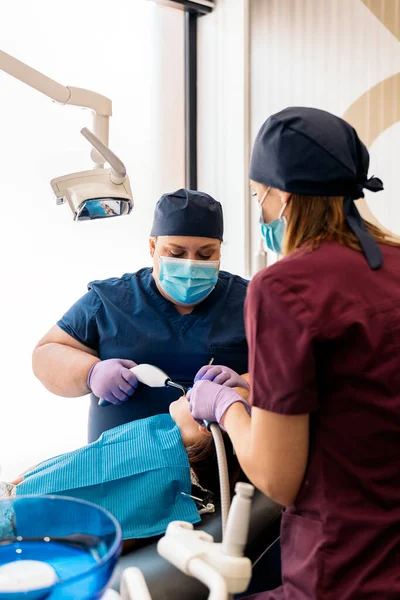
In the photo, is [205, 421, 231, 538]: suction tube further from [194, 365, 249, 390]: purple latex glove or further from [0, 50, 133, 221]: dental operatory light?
[0, 50, 133, 221]: dental operatory light

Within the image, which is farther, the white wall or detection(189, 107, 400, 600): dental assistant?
the white wall

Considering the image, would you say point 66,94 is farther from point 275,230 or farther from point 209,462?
point 209,462

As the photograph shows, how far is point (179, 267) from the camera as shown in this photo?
1.94 metres

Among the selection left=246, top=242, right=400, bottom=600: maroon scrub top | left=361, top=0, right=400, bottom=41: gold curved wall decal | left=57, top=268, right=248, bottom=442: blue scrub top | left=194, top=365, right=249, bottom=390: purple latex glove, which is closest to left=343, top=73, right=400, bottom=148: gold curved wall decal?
left=361, top=0, right=400, bottom=41: gold curved wall decal

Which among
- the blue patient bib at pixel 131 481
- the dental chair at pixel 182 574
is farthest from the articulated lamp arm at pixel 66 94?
the dental chair at pixel 182 574

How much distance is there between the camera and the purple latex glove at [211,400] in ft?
4.08

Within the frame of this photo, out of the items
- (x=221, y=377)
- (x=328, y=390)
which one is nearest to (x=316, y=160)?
(x=328, y=390)

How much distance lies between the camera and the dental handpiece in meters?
1.79

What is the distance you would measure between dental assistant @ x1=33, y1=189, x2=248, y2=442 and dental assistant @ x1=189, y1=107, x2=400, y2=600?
87cm

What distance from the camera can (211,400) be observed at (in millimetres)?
1312

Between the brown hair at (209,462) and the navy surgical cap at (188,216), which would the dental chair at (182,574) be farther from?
the navy surgical cap at (188,216)

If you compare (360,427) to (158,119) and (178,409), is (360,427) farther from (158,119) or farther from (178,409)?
(158,119)

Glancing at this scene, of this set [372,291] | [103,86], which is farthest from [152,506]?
[103,86]

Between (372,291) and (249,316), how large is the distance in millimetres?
184
